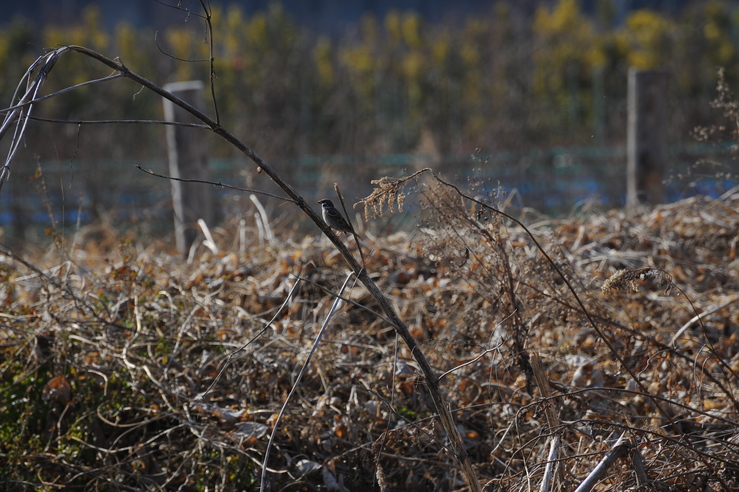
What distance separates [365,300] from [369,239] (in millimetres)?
719

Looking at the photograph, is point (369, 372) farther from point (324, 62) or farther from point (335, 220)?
point (324, 62)

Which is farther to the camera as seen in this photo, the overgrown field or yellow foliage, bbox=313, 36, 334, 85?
yellow foliage, bbox=313, 36, 334, 85

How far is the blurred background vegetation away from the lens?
11.0 metres

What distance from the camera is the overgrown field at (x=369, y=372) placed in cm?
289

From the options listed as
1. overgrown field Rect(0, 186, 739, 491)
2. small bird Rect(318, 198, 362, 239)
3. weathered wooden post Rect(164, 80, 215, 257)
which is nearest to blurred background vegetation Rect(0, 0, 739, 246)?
weathered wooden post Rect(164, 80, 215, 257)

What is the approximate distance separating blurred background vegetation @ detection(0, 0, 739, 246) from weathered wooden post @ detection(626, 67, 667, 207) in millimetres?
1648

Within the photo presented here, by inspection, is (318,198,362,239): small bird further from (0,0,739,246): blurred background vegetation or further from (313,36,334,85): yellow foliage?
(313,36,334,85): yellow foliage

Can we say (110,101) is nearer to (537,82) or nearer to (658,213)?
(537,82)

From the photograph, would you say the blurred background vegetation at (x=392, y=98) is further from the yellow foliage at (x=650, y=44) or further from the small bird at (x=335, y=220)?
the small bird at (x=335, y=220)

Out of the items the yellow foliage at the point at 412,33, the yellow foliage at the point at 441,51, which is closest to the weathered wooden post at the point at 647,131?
the yellow foliage at the point at 441,51

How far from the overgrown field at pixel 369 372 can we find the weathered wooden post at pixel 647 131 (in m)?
3.21

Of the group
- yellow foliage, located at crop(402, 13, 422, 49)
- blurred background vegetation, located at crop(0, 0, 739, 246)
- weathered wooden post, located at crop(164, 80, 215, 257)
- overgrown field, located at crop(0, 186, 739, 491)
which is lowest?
overgrown field, located at crop(0, 186, 739, 491)

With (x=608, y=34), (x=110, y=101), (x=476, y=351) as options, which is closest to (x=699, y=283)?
(x=476, y=351)

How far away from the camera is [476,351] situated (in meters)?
3.52
